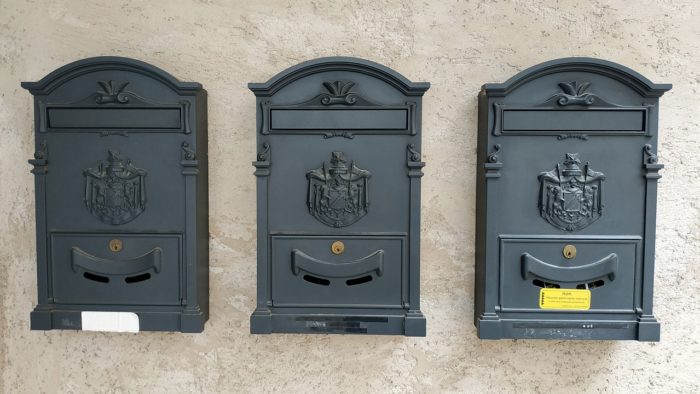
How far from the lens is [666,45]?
64.8 inches

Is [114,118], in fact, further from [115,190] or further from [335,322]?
[335,322]

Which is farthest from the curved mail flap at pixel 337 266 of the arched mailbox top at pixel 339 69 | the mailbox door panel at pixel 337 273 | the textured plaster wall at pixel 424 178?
the arched mailbox top at pixel 339 69

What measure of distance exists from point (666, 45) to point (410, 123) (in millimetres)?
1014

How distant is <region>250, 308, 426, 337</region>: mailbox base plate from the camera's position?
1.51 meters

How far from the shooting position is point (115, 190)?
1520mm

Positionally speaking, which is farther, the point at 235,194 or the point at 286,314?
the point at 235,194

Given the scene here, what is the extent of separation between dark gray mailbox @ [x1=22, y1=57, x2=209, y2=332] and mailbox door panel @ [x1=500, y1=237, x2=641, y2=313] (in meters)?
1.07

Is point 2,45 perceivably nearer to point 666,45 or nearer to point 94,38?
point 94,38

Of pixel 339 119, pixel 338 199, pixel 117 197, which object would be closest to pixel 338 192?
pixel 338 199

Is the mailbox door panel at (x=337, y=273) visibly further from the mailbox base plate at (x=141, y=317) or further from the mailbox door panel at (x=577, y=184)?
the mailbox door panel at (x=577, y=184)

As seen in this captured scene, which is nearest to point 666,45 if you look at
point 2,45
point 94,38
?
point 94,38

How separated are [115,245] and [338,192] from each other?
780mm

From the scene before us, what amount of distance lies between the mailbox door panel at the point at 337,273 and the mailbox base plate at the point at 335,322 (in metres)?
0.03

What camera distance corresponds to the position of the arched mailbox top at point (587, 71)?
1436mm
